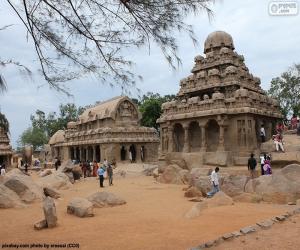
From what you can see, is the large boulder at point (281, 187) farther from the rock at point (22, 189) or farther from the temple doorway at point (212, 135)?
the temple doorway at point (212, 135)

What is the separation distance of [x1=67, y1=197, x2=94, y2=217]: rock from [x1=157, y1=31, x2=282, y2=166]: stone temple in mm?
11569

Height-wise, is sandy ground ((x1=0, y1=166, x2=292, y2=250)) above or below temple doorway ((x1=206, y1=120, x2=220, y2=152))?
below

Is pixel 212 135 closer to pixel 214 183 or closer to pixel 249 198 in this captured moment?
pixel 214 183

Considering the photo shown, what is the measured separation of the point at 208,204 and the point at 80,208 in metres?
3.94

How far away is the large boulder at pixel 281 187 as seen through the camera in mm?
12461

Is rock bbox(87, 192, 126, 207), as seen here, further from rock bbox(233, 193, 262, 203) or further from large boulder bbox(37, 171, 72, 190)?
large boulder bbox(37, 171, 72, 190)

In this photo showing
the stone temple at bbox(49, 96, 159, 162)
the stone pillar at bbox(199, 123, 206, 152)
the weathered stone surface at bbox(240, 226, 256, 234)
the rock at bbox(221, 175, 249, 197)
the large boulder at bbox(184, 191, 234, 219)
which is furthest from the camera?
the stone temple at bbox(49, 96, 159, 162)

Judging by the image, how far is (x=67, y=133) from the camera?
154 feet

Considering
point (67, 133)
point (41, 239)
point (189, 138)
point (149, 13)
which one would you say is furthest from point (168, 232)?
point (67, 133)

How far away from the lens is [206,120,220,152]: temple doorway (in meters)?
23.9

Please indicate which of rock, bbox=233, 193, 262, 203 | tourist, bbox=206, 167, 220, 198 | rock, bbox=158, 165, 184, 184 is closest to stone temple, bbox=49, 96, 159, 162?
rock, bbox=158, 165, 184, 184

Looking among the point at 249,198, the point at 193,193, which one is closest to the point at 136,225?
the point at 249,198

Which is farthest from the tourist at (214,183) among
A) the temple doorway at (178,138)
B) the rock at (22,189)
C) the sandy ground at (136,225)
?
the temple doorway at (178,138)

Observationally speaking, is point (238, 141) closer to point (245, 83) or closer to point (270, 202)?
point (245, 83)
